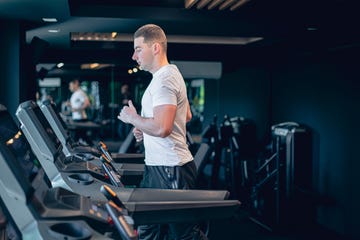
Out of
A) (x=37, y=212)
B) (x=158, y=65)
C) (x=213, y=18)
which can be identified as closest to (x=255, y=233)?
(x=213, y=18)

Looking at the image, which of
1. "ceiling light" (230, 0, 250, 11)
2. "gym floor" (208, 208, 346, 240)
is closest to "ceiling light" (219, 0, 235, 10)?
"ceiling light" (230, 0, 250, 11)

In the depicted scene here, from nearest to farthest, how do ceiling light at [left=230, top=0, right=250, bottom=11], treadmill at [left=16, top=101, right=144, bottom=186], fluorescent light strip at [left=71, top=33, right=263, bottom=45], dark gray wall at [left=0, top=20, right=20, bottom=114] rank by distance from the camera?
1. treadmill at [left=16, top=101, right=144, bottom=186]
2. ceiling light at [left=230, top=0, right=250, bottom=11]
3. dark gray wall at [left=0, top=20, right=20, bottom=114]
4. fluorescent light strip at [left=71, top=33, right=263, bottom=45]

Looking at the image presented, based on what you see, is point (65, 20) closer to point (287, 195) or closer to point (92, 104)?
point (287, 195)

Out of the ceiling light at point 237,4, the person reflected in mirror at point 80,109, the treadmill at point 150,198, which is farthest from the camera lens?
the person reflected in mirror at point 80,109

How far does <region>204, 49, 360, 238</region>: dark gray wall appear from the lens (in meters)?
5.72

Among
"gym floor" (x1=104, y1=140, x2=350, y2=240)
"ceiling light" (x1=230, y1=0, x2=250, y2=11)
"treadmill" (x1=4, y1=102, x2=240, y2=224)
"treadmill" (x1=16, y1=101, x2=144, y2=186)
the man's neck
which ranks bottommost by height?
"gym floor" (x1=104, y1=140, x2=350, y2=240)

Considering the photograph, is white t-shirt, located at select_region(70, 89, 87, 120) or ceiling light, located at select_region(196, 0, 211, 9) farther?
white t-shirt, located at select_region(70, 89, 87, 120)

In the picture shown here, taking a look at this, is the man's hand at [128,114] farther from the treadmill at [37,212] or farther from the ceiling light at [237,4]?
the ceiling light at [237,4]

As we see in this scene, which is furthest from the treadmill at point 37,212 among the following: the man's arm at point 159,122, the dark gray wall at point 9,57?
the dark gray wall at point 9,57

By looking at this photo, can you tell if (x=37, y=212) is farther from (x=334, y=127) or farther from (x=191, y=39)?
(x=191, y=39)

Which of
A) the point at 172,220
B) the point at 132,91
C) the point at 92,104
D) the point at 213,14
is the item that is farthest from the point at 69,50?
the point at 172,220

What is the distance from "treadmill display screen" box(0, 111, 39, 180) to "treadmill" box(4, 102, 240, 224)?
0.10 feet

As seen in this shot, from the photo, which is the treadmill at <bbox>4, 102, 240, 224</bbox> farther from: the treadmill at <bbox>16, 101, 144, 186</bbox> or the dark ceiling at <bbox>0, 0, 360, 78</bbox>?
the dark ceiling at <bbox>0, 0, 360, 78</bbox>

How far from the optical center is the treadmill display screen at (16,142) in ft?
6.47
